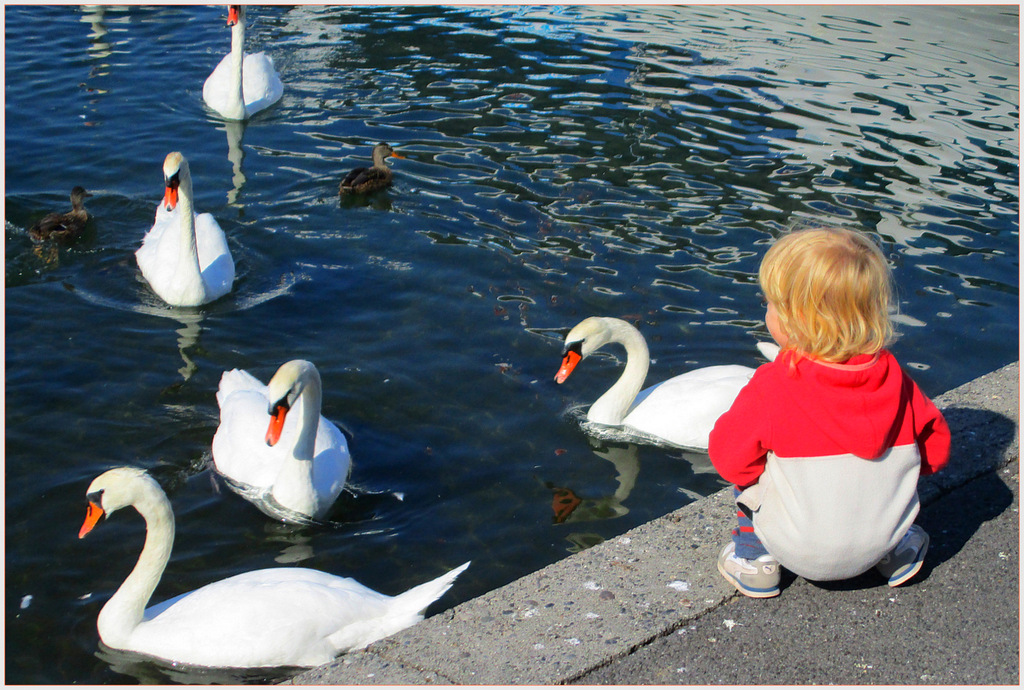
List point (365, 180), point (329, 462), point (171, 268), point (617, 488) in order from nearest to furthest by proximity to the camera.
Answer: point (329, 462), point (617, 488), point (171, 268), point (365, 180)

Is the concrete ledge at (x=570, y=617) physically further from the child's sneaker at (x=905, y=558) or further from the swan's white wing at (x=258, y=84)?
the swan's white wing at (x=258, y=84)

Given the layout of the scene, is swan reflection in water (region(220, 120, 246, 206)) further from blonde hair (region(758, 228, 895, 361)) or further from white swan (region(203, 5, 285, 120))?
blonde hair (region(758, 228, 895, 361))

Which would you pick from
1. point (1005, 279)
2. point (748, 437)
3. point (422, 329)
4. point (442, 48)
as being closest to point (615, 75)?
point (442, 48)

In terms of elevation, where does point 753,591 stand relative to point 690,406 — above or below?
above

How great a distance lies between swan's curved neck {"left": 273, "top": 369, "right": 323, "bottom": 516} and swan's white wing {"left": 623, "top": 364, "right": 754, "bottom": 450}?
200 centimetres

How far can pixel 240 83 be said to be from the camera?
1100 cm

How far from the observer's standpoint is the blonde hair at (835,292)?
3.03m

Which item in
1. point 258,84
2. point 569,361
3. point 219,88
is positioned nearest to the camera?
point 569,361

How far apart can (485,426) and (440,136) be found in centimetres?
559

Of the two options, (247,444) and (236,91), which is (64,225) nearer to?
(236,91)

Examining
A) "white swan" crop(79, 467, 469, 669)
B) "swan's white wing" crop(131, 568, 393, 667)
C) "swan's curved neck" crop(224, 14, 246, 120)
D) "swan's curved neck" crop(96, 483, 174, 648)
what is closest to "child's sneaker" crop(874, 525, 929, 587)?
"white swan" crop(79, 467, 469, 669)

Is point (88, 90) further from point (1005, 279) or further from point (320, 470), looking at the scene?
point (1005, 279)

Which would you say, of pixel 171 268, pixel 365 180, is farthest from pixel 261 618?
pixel 365 180

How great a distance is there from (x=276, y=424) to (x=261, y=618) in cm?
123
